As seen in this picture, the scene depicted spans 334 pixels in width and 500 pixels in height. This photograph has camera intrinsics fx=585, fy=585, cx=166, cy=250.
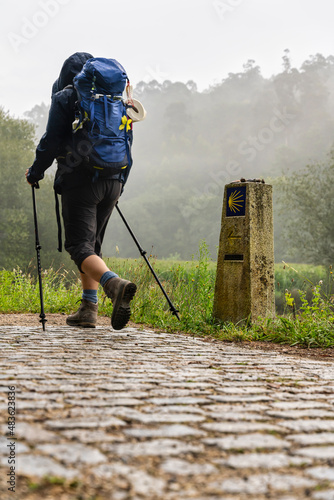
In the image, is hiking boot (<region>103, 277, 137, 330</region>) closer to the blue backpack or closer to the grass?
the blue backpack

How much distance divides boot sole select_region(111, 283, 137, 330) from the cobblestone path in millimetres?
707

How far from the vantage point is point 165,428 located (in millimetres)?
2266

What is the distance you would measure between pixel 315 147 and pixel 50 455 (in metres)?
75.5

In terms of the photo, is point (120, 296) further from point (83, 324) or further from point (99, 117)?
point (99, 117)

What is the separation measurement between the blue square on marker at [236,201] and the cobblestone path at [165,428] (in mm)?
2269

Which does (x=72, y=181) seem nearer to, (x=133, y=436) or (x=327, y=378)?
(x=327, y=378)

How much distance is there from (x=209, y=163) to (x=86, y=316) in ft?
322

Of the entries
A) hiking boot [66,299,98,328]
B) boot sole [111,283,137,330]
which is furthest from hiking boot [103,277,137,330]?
hiking boot [66,299,98,328]

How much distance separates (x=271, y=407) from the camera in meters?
2.68

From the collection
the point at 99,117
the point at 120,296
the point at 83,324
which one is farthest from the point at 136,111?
the point at 83,324

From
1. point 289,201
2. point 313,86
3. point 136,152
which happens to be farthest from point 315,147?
point 136,152

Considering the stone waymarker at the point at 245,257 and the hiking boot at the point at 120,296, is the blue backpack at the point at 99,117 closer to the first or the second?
the hiking boot at the point at 120,296

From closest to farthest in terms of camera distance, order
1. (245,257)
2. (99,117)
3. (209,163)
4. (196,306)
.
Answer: (99,117) → (245,257) → (196,306) → (209,163)

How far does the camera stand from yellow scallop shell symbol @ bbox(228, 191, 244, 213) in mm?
5980
